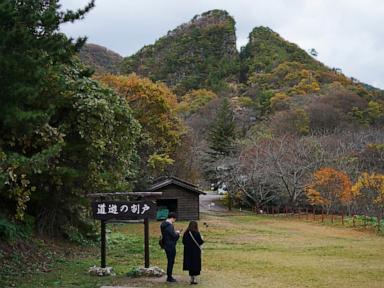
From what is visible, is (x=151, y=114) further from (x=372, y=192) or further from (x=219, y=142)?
(x=219, y=142)

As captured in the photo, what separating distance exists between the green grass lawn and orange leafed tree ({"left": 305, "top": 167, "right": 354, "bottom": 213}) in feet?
26.0

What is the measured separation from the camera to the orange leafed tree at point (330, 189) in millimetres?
29884

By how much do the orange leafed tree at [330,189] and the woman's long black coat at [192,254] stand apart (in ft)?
68.8

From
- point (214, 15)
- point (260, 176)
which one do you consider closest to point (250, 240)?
point (260, 176)

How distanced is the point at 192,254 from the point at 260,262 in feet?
12.7

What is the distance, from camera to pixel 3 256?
37.7ft

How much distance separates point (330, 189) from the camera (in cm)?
3073

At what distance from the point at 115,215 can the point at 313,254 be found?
7216 mm

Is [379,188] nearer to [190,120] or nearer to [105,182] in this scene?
[105,182]

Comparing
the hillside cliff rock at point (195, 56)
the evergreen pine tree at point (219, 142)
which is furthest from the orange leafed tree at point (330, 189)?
the hillside cliff rock at point (195, 56)

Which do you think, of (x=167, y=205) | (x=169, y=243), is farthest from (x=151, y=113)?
(x=169, y=243)

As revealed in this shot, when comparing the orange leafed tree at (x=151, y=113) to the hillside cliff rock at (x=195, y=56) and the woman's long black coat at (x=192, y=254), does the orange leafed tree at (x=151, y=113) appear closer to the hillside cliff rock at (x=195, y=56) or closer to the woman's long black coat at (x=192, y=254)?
the woman's long black coat at (x=192, y=254)

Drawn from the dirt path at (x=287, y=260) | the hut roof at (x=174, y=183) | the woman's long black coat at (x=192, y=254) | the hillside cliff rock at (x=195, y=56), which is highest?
the hillside cliff rock at (x=195, y=56)

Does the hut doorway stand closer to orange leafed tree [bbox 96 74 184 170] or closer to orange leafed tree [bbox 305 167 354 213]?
orange leafed tree [bbox 96 74 184 170]
